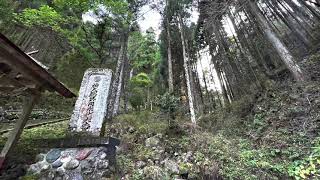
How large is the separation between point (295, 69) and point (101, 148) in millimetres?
6838

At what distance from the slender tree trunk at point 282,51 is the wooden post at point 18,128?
24.8 ft

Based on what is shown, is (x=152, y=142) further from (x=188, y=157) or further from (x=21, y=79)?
(x=21, y=79)

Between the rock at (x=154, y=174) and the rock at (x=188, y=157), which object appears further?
the rock at (x=188, y=157)

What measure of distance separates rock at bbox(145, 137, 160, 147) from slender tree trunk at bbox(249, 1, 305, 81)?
16.2 feet

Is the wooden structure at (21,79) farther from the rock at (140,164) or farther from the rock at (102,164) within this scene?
the rock at (140,164)

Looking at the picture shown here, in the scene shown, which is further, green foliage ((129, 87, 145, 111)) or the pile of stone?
green foliage ((129, 87, 145, 111))

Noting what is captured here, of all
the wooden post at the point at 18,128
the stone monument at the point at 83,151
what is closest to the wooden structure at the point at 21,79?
the wooden post at the point at 18,128

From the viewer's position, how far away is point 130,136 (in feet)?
24.3

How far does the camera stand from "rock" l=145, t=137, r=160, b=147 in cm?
688

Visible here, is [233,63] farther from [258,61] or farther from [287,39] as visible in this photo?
[287,39]

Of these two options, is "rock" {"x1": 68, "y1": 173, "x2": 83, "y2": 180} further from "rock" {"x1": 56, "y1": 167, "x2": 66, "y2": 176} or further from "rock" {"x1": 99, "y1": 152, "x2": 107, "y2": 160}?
"rock" {"x1": 99, "y1": 152, "x2": 107, "y2": 160}

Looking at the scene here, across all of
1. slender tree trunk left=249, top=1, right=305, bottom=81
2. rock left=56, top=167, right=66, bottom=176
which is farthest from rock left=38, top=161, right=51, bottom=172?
slender tree trunk left=249, top=1, right=305, bottom=81

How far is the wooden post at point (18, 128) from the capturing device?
158 inches

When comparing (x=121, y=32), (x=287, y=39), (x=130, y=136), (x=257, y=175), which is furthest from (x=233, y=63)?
(x=257, y=175)
